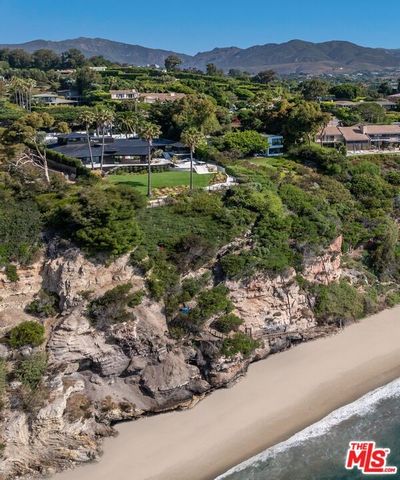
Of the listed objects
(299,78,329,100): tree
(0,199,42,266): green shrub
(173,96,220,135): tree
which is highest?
(299,78,329,100): tree

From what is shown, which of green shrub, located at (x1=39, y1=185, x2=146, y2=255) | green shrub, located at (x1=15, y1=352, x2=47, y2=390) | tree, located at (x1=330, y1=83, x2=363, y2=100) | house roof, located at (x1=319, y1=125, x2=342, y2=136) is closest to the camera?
green shrub, located at (x1=15, y1=352, x2=47, y2=390)

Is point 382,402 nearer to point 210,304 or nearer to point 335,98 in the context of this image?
point 210,304

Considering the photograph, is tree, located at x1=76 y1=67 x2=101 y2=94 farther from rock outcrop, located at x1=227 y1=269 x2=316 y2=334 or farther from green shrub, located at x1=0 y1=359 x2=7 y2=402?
green shrub, located at x1=0 y1=359 x2=7 y2=402

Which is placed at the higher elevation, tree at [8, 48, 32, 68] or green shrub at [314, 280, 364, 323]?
tree at [8, 48, 32, 68]

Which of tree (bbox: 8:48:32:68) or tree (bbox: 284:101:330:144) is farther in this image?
tree (bbox: 8:48:32:68)

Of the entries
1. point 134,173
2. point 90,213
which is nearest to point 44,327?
point 90,213

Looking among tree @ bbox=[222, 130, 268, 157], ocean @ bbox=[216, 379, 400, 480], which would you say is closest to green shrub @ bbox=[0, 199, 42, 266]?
ocean @ bbox=[216, 379, 400, 480]

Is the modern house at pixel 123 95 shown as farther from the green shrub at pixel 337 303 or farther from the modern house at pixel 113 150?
the green shrub at pixel 337 303

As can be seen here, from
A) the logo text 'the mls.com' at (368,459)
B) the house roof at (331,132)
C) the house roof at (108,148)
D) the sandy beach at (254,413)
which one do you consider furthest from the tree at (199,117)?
the logo text 'the mls.com' at (368,459)
